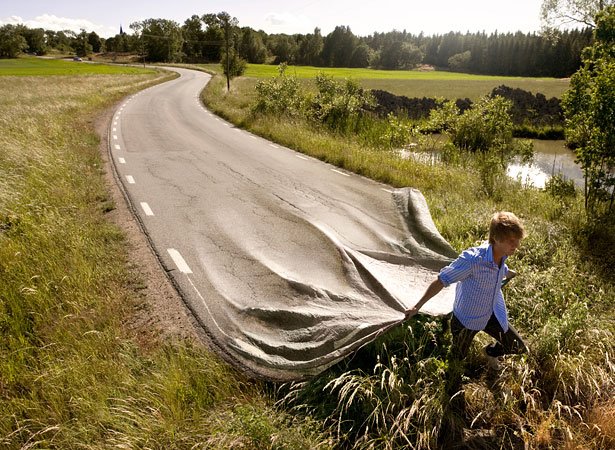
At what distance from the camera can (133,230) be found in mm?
7488

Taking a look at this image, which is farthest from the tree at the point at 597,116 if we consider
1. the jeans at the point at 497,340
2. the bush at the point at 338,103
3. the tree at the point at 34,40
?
the tree at the point at 34,40

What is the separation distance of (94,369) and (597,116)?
858 cm

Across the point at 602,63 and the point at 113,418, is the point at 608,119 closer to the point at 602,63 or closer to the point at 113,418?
the point at 602,63

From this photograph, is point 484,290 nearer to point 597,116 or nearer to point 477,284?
point 477,284

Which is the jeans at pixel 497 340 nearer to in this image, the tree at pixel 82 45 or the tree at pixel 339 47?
the tree at pixel 339 47

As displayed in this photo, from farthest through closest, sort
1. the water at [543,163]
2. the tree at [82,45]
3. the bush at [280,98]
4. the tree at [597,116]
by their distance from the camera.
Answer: the tree at [82,45] → the bush at [280,98] → the water at [543,163] → the tree at [597,116]

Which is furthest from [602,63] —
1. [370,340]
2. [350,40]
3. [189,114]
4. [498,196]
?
[350,40]

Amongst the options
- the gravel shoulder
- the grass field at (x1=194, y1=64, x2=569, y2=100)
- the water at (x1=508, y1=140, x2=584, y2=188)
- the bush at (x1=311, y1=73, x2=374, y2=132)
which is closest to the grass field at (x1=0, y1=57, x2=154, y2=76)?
the grass field at (x1=194, y1=64, x2=569, y2=100)

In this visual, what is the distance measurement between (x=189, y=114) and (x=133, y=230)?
18145mm

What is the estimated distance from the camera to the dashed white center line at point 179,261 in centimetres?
603

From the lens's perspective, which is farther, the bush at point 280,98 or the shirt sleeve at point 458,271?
the bush at point 280,98

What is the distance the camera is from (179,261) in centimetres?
627

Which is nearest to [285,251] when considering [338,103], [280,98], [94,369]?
[94,369]

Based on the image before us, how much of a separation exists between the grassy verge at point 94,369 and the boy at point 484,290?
1.63 m
